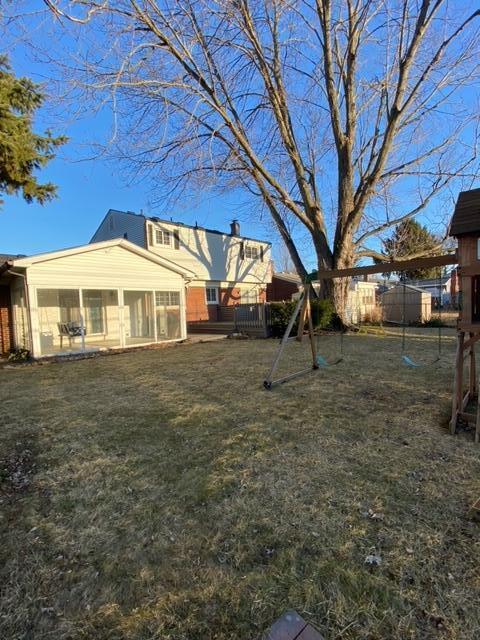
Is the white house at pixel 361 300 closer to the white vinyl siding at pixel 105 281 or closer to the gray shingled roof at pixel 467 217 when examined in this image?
the white vinyl siding at pixel 105 281

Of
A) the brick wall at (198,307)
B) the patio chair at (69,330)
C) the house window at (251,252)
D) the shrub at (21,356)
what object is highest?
the house window at (251,252)

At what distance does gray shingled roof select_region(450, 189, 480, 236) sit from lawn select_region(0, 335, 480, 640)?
235 centimetres

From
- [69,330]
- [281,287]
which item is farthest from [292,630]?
[281,287]

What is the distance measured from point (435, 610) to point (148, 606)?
4.74 ft

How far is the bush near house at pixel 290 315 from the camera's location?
47.0 ft

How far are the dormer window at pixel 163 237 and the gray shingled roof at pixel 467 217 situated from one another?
16453 millimetres

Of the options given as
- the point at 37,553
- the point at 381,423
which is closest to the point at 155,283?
the point at 381,423

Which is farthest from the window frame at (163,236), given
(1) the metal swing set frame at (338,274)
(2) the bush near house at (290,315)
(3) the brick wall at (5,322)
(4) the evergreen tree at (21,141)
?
(1) the metal swing set frame at (338,274)

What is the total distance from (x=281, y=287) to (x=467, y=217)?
74.4ft

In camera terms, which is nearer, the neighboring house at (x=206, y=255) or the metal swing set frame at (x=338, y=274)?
the metal swing set frame at (x=338, y=274)

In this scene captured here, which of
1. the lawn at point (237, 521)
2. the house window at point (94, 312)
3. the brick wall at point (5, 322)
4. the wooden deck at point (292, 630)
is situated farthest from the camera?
the house window at point (94, 312)

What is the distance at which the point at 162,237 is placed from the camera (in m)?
19.1

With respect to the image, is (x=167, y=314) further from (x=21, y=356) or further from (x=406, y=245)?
(x=406, y=245)

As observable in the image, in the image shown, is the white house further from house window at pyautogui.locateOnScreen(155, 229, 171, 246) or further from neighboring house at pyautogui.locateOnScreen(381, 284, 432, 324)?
house window at pyautogui.locateOnScreen(155, 229, 171, 246)
